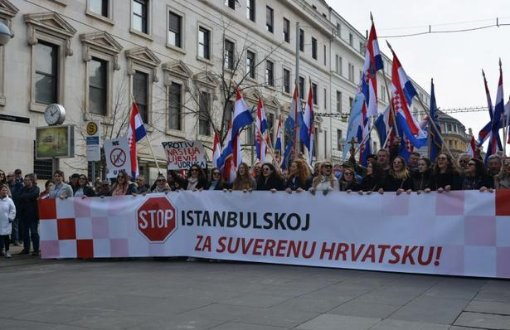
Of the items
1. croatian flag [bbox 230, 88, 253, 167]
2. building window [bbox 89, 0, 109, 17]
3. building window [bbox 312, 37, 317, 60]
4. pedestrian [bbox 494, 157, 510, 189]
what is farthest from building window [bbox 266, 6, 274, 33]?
pedestrian [bbox 494, 157, 510, 189]

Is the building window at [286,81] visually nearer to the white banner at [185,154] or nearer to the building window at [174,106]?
the building window at [174,106]

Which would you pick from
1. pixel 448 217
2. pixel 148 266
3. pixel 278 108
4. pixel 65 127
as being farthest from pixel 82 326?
pixel 278 108

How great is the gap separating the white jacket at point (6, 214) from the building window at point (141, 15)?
15.0 metres

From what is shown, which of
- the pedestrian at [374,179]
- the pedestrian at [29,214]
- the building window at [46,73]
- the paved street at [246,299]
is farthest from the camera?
the building window at [46,73]

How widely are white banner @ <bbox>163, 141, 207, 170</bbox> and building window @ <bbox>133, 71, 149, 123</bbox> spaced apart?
1107cm

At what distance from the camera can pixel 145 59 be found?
Result: 25203mm

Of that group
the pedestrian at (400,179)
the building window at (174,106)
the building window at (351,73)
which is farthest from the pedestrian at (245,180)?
the building window at (351,73)

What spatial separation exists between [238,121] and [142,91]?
14.6 metres

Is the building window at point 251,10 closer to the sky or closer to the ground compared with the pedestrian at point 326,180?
closer to the sky

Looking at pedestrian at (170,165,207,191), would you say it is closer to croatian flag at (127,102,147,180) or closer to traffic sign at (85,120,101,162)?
croatian flag at (127,102,147,180)

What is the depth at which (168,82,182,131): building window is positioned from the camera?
89.0ft

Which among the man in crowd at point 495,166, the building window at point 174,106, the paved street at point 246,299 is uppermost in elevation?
the building window at point 174,106

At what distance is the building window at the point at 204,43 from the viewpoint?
96.6 feet

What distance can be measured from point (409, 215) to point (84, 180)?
6.28m
